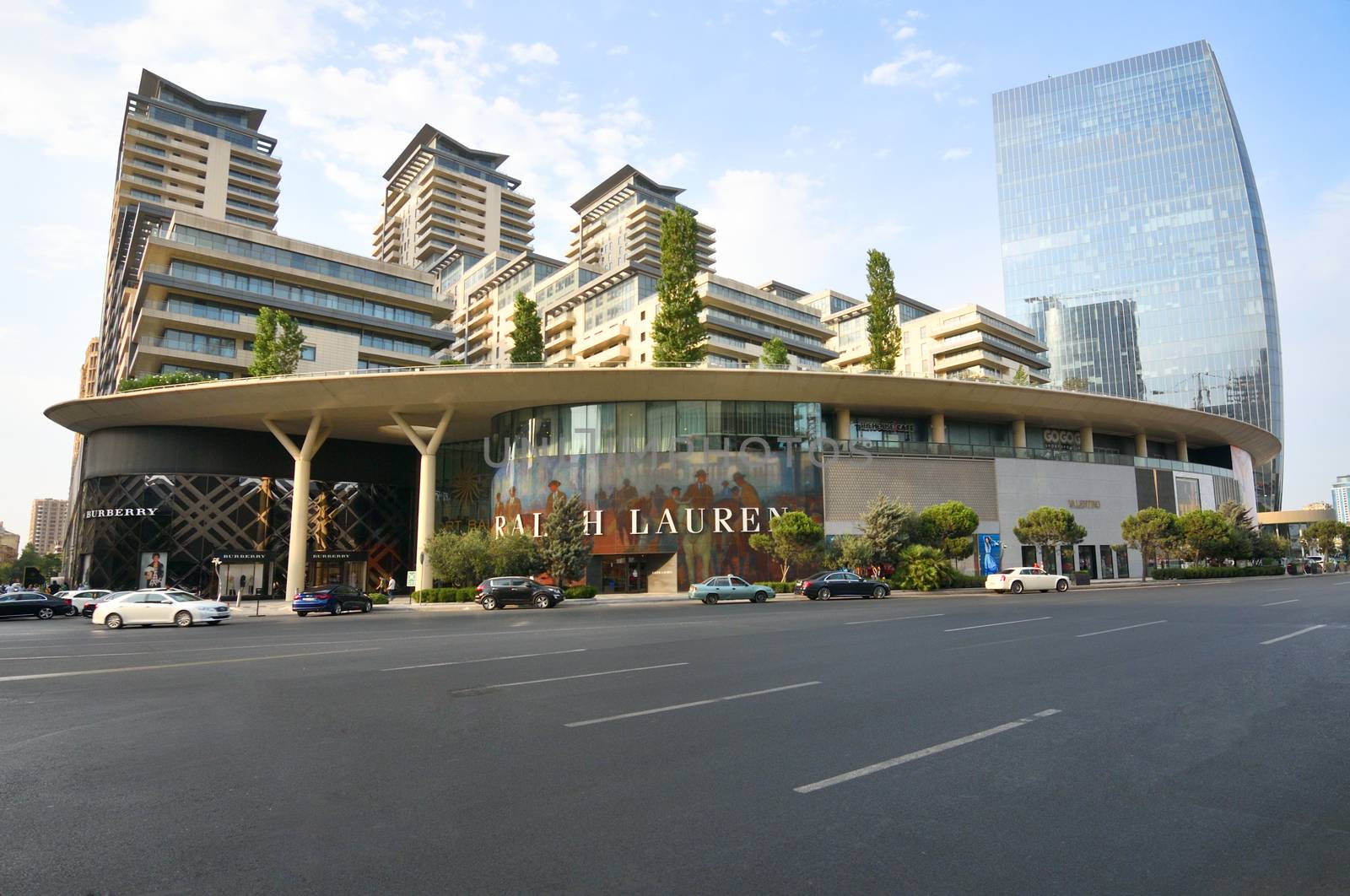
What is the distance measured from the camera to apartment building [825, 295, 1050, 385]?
101250 millimetres

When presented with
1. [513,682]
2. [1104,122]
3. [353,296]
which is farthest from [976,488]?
[1104,122]

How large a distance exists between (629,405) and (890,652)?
1331 inches

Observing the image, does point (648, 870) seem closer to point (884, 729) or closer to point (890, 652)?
point (884, 729)

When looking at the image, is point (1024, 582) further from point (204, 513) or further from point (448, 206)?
point (448, 206)

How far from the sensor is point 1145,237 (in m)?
131

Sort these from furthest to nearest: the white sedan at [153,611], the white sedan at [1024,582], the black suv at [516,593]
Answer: the white sedan at [1024,582] → the black suv at [516,593] → the white sedan at [153,611]

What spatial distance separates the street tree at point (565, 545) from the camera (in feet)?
134

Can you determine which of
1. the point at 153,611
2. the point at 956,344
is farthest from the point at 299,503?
the point at 956,344

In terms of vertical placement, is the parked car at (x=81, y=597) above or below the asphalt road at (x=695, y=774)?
below

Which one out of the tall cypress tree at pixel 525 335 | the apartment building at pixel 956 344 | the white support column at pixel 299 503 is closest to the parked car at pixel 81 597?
the white support column at pixel 299 503

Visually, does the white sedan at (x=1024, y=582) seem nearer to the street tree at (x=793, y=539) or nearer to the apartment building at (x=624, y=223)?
the street tree at (x=793, y=539)

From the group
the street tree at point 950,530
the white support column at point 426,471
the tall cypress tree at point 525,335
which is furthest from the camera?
the tall cypress tree at point 525,335

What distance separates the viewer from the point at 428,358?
7912cm

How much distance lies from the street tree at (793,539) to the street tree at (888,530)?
9.05 ft
